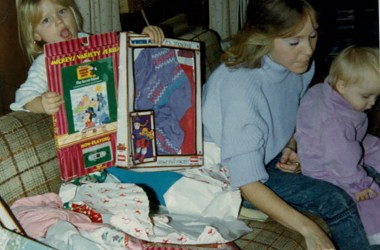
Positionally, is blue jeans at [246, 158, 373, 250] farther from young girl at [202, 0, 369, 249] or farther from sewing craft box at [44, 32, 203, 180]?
sewing craft box at [44, 32, 203, 180]

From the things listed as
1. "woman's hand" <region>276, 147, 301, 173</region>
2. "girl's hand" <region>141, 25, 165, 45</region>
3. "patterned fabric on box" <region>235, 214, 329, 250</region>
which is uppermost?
"girl's hand" <region>141, 25, 165, 45</region>

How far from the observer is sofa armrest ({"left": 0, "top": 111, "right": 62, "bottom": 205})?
1270 millimetres

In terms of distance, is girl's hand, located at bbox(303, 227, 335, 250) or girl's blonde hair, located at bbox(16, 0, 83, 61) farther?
girl's blonde hair, located at bbox(16, 0, 83, 61)

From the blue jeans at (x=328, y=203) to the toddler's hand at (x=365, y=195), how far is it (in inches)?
1.5

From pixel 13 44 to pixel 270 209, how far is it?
1155mm

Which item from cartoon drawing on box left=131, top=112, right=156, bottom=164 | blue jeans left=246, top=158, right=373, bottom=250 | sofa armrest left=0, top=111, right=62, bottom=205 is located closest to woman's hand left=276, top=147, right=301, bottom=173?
blue jeans left=246, top=158, right=373, bottom=250

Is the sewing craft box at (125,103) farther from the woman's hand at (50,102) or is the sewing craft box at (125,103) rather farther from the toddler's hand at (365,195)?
the toddler's hand at (365,195)

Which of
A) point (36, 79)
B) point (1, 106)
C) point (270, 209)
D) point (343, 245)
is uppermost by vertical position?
point (36, 79)

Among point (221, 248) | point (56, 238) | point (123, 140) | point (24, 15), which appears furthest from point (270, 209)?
point (24, 15)

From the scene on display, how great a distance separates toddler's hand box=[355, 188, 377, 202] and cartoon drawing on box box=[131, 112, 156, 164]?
24.8 inches

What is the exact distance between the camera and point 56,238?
1.08m

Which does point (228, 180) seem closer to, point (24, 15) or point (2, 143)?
point (2, 143)

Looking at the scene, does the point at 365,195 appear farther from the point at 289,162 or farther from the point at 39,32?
the point at 39,32

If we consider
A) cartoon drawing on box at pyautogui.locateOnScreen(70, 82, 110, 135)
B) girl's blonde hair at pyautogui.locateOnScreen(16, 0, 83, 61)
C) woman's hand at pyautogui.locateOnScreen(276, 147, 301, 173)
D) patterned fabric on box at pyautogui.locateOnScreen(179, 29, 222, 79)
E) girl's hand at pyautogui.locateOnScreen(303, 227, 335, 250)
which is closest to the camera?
girl's hand at pyautogui.locateOnScreen(303, 227, 335, 250)
